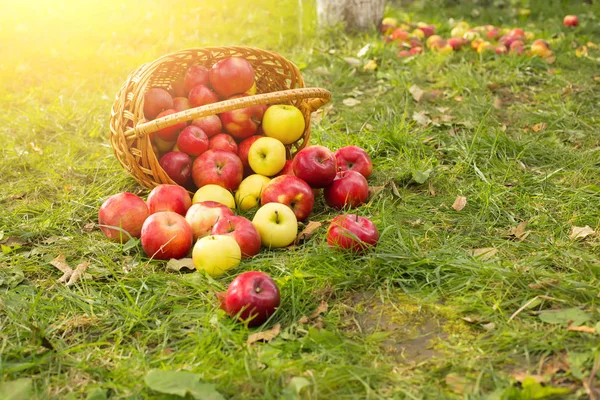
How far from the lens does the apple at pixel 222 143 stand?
128 inches

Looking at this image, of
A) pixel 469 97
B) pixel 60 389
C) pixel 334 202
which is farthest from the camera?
pixel 469 97

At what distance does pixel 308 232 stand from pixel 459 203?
0.84m

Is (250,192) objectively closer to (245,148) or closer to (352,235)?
(245,148)

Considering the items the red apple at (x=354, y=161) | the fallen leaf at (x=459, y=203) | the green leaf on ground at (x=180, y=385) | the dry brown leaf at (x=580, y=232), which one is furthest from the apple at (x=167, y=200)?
the dry brown leaf at (x=580, y=232)

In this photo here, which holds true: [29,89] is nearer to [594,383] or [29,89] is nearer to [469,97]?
[469,97]

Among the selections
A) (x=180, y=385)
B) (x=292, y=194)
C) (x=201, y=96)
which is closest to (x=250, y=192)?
(x=292, y=194)

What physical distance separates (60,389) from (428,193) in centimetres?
214

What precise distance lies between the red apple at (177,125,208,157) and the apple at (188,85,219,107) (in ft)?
0.56

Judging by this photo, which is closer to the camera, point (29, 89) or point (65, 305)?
point (65, 305)

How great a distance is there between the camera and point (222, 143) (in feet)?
10.7

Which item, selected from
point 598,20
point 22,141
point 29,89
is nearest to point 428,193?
point 22,141

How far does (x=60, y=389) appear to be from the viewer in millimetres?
1872

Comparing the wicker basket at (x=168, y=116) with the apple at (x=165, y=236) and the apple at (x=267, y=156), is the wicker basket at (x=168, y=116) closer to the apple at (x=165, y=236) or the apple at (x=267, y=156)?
the apple at (x=267, y=156)

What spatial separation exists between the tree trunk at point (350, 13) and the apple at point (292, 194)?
3537mm
